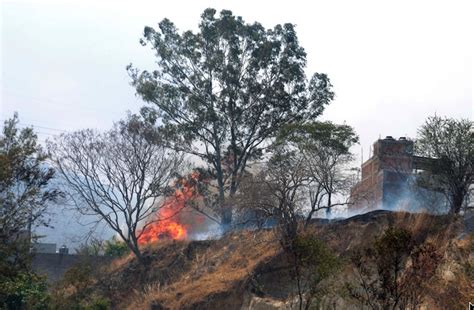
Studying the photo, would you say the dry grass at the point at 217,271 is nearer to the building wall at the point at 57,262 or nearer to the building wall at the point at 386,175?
the building wall at the point at 386,175

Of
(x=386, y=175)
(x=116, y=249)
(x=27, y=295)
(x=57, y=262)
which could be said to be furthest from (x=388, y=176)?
(x=57, y=262)

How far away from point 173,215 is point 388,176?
495 inches

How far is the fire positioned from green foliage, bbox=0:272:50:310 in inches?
321

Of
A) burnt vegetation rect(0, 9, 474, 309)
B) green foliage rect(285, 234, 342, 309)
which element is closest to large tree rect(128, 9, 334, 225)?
burnt vegetation rect(0, 9, 474, 309)

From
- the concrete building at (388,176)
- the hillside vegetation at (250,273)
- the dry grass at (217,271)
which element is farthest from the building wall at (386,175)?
the dry grass at (217,271)

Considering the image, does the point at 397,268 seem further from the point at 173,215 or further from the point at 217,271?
the point at 173,215

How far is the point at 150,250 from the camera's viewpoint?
34.7 meters

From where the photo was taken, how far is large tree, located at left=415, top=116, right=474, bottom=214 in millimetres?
24797

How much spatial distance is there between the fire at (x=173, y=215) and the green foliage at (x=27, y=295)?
8.16m

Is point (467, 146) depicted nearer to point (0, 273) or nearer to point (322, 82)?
point (322, 82)

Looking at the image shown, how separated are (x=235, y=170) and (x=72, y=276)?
37.0 feet

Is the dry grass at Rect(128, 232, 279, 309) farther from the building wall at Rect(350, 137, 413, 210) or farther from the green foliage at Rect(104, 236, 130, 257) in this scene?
the green foliage at Rect(104, 236, 130, 257)

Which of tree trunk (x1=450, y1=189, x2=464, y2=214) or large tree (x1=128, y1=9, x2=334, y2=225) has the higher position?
large tree (x1=128, y1=9, x2=334, y2=225)

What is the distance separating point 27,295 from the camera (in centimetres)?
2634
